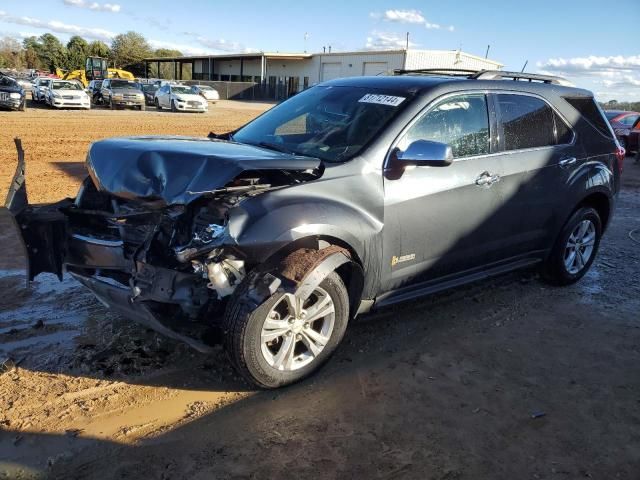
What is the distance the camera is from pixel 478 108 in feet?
14.3

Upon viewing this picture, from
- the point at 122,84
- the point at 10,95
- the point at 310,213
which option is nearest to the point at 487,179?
the point at 310,213

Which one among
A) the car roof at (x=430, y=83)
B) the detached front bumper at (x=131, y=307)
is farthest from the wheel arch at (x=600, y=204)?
the detached front bumper at (x=131, y=307)

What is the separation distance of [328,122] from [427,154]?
970 mm

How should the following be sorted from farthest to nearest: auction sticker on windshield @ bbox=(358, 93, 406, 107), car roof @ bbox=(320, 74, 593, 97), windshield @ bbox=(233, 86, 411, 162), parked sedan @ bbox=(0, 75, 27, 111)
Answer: parked sedan @ bbox=(0, 75, 27, 111) → car roof @ bbox=(320, 74, 593, 97) → auction sticker on windshield @ bbox=(358, 93, 406, 107) → windshield @ bbox=(233, 86, 411, 162)

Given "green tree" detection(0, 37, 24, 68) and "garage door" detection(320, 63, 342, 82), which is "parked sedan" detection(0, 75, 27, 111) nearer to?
"garage door" detection(320, 63, 342, 82)

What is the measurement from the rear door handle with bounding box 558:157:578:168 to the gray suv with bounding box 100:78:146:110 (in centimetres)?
2842

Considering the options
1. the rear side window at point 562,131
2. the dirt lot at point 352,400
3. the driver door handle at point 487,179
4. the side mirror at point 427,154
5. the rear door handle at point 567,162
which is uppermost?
the rear side window at point 562,131

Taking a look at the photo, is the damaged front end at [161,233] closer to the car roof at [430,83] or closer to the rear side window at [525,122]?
the car roof at [430,83]

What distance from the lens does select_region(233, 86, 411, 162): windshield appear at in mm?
3891

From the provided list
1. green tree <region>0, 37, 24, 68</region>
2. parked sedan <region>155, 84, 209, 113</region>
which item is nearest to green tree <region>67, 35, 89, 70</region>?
green tree <region>0, 37, 24, 68</region>

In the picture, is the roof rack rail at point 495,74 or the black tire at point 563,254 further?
the black tire at point 563,254

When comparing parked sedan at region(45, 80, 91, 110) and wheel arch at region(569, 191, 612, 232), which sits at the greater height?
wheel arch at region(569, 191, 612, 232)

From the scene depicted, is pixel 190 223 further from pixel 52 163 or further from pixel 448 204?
pixel 52 163

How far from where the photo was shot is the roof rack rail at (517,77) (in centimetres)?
465
